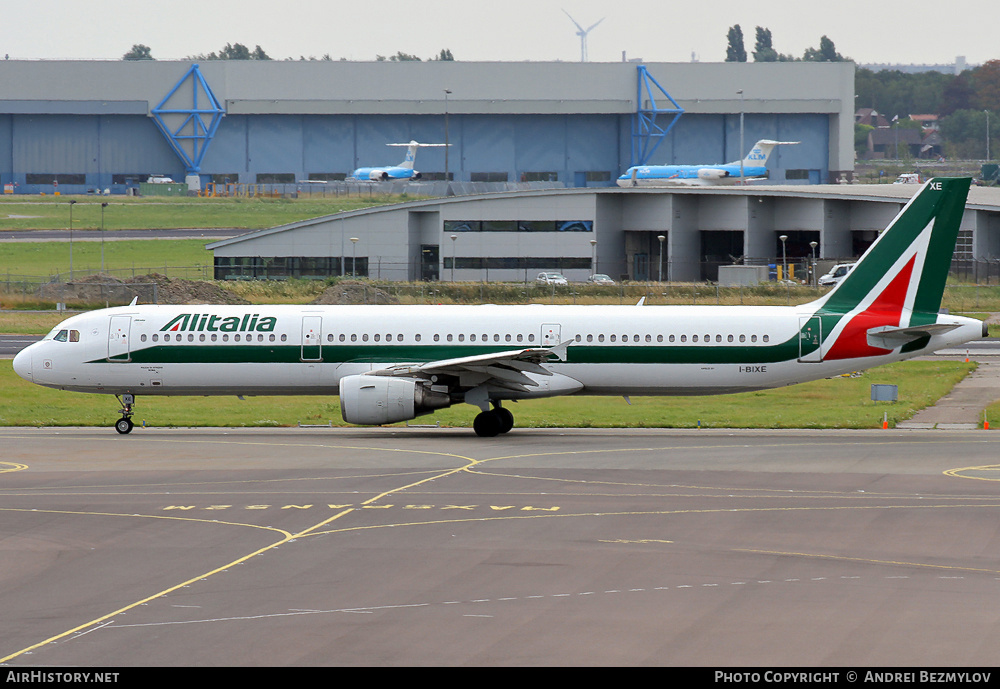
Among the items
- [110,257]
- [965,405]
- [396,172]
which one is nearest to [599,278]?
[110,257]

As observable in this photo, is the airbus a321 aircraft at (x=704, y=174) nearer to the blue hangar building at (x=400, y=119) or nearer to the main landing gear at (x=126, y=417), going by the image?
the blue hangar building at (x=400, y=119)

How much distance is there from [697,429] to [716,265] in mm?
60406

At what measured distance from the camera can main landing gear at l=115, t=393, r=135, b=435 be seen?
38000 mm

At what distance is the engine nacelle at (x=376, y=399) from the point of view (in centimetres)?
3588

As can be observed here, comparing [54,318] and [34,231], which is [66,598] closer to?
[54,318]

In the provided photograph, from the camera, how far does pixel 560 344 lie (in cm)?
3738

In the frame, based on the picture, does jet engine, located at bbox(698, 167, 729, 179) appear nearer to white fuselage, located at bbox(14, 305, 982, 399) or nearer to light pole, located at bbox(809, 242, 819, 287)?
light pole, located at bbox(809, 242, 819, 287)

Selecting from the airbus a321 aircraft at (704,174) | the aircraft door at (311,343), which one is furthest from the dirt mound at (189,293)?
the airbus a321 aircraft at (704,174)

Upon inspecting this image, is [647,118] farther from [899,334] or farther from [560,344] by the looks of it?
[560,344]

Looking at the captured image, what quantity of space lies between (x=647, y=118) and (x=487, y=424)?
123935mm

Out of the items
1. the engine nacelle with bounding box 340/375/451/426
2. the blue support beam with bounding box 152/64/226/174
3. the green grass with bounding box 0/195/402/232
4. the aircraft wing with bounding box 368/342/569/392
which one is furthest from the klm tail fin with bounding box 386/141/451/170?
the engine nacelle with bounding box 340/375/451/426

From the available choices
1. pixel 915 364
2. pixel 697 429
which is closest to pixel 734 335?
pixel 697 429

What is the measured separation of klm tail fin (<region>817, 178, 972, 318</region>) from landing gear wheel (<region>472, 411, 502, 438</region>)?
423 inches

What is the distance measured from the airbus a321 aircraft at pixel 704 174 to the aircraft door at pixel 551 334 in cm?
9699
